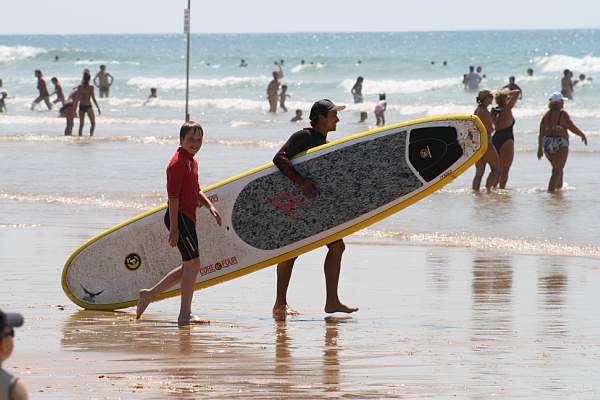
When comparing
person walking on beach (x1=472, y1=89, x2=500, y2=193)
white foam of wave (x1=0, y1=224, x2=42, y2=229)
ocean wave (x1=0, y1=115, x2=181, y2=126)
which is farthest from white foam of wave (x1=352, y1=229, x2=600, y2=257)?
ocean wave (x1=0, y1=115, x2=181, y2=126)

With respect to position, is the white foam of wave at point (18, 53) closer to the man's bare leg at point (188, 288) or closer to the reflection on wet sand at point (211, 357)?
the man's bare leg at point (188, 288)

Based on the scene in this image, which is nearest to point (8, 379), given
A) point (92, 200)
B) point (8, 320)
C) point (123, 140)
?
point (8, 320)

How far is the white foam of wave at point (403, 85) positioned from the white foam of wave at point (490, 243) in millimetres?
41301

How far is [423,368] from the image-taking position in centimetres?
576

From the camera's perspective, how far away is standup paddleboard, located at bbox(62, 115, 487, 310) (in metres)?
7.79

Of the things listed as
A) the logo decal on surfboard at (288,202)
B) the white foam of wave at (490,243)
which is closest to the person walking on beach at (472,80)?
the white foam of wave at (490,243)

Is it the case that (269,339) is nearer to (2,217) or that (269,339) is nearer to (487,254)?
(487,254)

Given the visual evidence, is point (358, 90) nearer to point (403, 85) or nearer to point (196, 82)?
point (403, 85)

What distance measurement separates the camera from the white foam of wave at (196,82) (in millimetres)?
57531

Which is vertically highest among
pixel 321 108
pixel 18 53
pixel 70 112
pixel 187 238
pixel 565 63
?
pixel 18 53

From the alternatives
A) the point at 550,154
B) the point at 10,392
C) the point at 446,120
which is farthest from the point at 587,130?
the point at 10,392

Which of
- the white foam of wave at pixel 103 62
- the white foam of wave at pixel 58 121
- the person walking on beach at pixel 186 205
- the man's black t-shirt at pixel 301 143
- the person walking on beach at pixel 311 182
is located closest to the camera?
the person walking on beach at pixel 186 205

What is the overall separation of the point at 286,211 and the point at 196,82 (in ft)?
169

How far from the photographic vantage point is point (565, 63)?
225 ft
